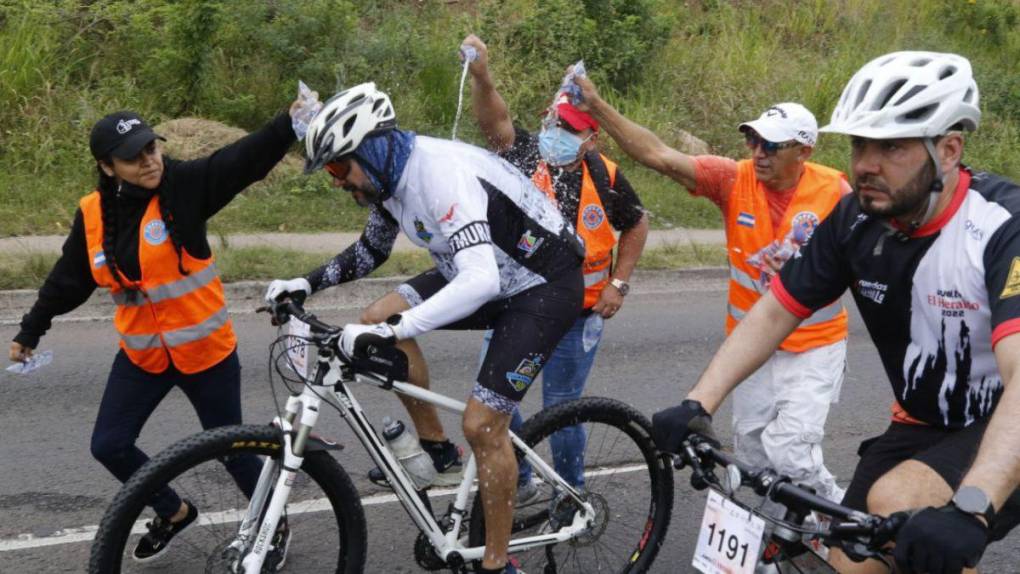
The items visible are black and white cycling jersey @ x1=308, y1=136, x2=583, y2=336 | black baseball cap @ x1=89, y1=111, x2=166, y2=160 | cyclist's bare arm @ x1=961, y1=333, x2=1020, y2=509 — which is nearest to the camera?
cyclist's bare arm @ x1=961, y1=333, x2=1020, y2=509

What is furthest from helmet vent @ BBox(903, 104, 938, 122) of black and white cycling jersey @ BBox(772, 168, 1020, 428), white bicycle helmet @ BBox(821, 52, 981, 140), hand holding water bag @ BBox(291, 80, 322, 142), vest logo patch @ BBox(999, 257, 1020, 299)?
hand holding water bag @ BBox(291, 80, 322, 142)

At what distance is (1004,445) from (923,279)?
64 centimetres

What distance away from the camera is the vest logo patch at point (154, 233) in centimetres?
454

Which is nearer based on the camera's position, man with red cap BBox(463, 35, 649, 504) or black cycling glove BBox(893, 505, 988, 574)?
black cycling glove BBox(893, 505, 988, 574)

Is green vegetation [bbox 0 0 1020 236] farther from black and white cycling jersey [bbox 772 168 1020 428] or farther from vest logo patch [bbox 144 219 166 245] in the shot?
black and white cycling jersey [bbox 772 168 1020 428]

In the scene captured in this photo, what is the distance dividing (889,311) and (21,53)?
11.8 meters

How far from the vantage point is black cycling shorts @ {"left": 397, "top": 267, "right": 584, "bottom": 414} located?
4.25 m

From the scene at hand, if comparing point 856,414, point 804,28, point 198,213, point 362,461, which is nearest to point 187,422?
point 362,461

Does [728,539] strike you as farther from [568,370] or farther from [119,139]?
[119,139]

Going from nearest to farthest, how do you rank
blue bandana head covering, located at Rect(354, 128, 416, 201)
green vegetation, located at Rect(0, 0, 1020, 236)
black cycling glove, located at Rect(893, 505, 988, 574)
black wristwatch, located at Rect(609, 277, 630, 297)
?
black cycling glove, located at Rect(893, 505, 988, 574)
blue bandana head covering, located at Rect(354, 128, 416, 201)
black wristwatch, located at Rect(609, 277, 630, 297)
green vegetation, located at Rect(0, 0, 1020, 236)

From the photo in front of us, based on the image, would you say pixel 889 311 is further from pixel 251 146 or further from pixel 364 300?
pixel 364 300

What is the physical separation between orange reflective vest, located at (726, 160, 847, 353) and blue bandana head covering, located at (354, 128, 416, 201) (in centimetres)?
163

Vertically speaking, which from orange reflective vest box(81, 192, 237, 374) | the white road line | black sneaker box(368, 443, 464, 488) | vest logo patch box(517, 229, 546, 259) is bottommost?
the white road line

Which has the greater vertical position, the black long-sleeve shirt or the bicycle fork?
the black long-sleeve shirt
